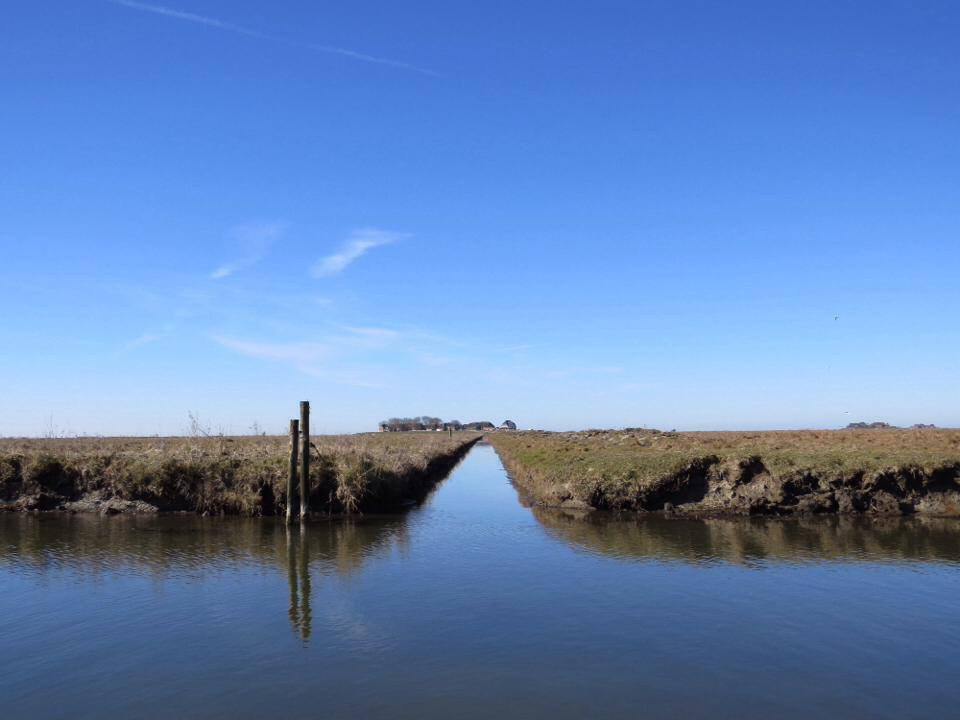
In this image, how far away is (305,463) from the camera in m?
24.2

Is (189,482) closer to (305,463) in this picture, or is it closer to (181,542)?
(305,463)

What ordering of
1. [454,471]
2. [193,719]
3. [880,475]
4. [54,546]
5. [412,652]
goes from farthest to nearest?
[454,471], [880,475], [54,546], [412,652], [193,719]

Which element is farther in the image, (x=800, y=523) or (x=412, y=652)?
(x=800, y=523)

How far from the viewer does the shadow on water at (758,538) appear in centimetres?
1802

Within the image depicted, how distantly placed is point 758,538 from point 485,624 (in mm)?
11360

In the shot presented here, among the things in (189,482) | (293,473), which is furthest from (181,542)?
(189,482)

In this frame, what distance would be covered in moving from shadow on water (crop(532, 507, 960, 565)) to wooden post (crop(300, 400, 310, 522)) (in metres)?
8.26

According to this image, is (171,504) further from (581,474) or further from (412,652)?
(412,652)

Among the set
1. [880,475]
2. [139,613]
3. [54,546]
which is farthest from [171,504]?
[880,475]

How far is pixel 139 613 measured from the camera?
13.4 m

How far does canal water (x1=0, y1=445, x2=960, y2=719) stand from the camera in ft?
31.0

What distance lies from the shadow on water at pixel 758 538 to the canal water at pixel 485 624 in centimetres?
14

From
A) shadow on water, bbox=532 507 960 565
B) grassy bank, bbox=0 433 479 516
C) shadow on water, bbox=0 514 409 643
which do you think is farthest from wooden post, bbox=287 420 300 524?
shadow on water, bbox=532 507 960 565

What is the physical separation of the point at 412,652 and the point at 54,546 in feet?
45.6
